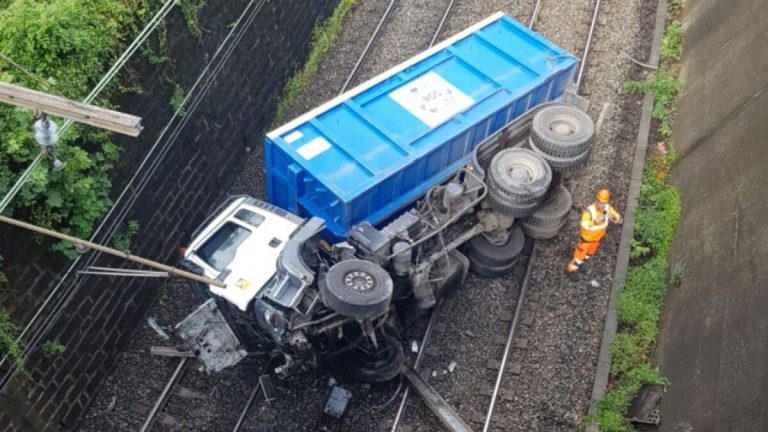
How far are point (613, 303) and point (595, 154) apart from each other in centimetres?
331

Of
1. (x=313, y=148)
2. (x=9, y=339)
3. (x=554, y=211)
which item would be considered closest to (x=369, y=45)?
(x=313, y=148)

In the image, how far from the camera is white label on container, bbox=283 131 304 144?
10500mm

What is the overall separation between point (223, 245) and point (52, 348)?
2.54 meters

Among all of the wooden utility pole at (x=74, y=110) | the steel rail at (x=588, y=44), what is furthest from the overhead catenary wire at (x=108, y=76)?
the steel rail at (x=588, y=44)

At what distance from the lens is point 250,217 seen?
33.5 ft

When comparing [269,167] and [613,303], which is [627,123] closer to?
[613,303]

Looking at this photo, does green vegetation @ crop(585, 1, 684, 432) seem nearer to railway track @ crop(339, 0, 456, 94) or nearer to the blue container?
the blue container

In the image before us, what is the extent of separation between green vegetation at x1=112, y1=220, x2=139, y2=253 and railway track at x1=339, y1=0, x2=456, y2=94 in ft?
17.6

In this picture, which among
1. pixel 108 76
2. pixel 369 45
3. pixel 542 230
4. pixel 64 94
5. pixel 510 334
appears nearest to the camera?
pixel 108 76

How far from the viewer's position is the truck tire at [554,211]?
11633 mm

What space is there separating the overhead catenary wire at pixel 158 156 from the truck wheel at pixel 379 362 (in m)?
3.82

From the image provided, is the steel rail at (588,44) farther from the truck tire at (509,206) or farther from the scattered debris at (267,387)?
the scattered debris at (267,387)

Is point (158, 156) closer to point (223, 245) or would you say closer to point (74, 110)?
point (223, 245)

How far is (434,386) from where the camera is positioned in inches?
420
